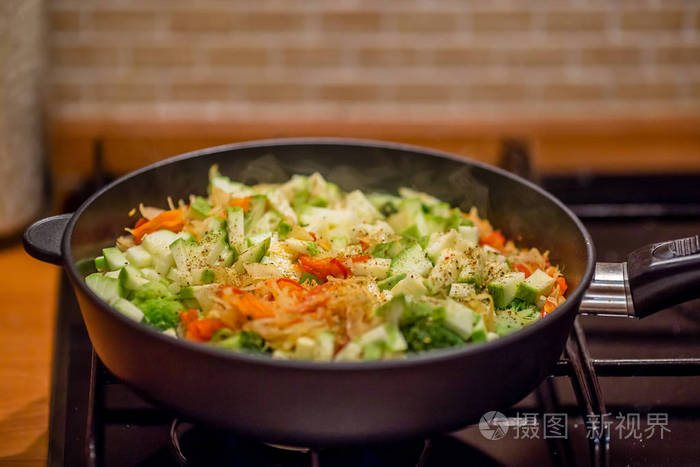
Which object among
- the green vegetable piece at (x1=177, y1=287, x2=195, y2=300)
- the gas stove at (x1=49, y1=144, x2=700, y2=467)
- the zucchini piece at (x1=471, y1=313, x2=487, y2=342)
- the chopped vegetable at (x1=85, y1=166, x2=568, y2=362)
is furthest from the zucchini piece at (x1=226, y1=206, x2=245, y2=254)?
the zucchini piece at (x1=471, y1=313, x2=487, y2=342)

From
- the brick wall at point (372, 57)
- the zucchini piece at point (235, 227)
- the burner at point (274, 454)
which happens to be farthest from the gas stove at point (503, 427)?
the brick wall at point (372, 57)

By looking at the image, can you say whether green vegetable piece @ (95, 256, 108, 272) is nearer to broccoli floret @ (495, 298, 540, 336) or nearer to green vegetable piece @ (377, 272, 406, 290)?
green vegetable piece @ (377, 272, 406, 290)

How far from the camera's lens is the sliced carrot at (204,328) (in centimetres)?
76

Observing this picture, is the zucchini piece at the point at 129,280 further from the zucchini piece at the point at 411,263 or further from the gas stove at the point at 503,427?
the zucchini piece at the point at 411,263

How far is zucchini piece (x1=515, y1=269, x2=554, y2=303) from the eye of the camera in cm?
87

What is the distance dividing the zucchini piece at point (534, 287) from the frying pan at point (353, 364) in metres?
0.04

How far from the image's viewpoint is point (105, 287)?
2.74ft

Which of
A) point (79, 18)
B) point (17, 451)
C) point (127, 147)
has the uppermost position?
point (79, 18)

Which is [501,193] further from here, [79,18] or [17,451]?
[79,18]

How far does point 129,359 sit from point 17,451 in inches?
12.9

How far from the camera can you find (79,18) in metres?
1.63

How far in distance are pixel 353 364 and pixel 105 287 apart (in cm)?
34

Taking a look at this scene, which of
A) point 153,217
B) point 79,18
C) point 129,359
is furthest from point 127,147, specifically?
point 129,359

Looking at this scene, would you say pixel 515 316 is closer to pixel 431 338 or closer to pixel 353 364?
pixel 431 338
